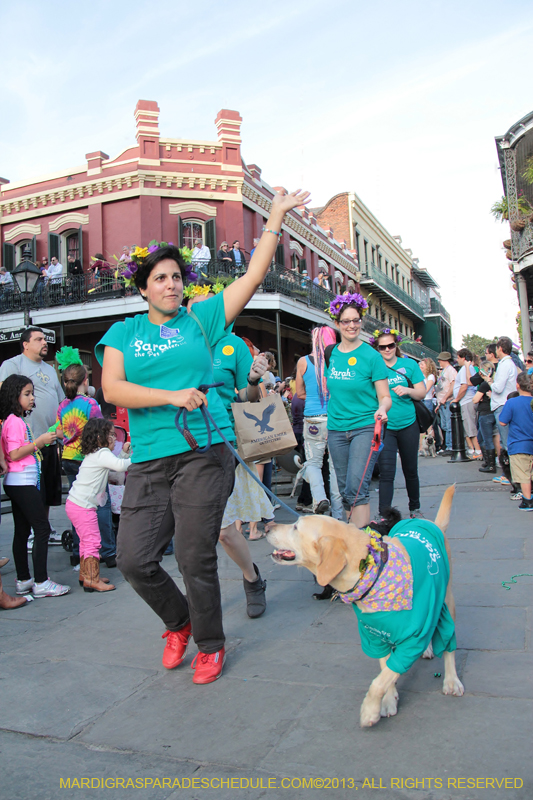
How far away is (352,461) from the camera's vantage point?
452 centimetres

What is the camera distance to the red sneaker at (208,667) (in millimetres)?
2961

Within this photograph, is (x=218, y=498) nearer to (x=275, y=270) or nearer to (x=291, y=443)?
(x=291, y=443)

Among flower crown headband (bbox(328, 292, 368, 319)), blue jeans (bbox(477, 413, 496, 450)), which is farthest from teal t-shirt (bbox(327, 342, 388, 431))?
blue jeans (bbox(477, 413, 496, 450))

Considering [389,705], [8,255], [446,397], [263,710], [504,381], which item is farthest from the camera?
[8,255]

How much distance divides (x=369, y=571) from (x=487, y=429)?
7.61 m

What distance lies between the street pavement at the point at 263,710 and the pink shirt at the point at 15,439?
3.64ft

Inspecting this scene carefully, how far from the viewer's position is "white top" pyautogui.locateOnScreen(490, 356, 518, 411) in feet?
26.9

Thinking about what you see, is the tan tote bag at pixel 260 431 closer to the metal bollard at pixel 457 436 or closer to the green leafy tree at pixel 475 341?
the metal bollard at pixel 457 436

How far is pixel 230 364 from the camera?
4.30 meters

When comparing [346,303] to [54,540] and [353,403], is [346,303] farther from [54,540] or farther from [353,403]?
[54,540]

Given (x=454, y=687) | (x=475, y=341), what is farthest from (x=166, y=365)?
(x=475, y=341)

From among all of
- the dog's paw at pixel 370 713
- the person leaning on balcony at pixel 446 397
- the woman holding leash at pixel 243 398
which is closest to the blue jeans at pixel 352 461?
the woman holding leash at pixel 243 398

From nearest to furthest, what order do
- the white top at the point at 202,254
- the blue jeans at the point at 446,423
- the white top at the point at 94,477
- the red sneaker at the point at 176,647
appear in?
the red sneaker at the point at 176,647 < the white top at the point at 94,477 < the blue jeans at the point at 446,423 < the white top at the point at 202,254

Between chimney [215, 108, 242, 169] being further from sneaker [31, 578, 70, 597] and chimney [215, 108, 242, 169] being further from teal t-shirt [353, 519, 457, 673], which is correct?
teal t-shirt [353, 519, 457, 673]
